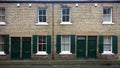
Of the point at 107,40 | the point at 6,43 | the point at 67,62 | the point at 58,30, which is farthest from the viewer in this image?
the point at 107,40

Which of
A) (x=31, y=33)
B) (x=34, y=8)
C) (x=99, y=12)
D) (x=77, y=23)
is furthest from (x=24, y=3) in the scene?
(x=99, y=12)

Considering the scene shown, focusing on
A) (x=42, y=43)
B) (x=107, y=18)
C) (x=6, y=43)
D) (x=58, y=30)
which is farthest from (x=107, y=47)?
(x=6, y=43)

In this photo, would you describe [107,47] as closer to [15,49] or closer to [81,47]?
[81,47]

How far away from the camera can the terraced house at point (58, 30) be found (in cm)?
3055

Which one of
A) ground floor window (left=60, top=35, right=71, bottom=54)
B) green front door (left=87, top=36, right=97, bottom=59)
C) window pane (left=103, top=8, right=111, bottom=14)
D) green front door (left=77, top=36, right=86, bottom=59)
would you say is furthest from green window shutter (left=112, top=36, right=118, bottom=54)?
ground floor window (left=60, top=35, right=71, bottom=54)

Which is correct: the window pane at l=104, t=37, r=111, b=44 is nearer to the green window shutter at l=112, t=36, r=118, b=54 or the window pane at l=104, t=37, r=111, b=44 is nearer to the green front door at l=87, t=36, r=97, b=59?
the green window shutter at l=112, t=36, r=118, b=54

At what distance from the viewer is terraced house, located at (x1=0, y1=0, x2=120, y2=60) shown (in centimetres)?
3055

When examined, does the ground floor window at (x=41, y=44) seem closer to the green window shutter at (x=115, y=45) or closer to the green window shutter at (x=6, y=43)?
the green window shutter at (x=6, y=43)

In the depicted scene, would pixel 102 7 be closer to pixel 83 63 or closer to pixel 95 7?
pixel 95 7

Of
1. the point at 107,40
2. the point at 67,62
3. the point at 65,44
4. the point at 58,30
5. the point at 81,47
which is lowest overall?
the point at 67,62

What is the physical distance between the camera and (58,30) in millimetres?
30688

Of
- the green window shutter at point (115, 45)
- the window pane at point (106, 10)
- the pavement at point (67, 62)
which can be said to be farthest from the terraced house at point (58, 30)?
the pavement at point (67, 62)

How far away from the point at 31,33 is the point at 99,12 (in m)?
7.29

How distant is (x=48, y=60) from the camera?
3017 centimetres
